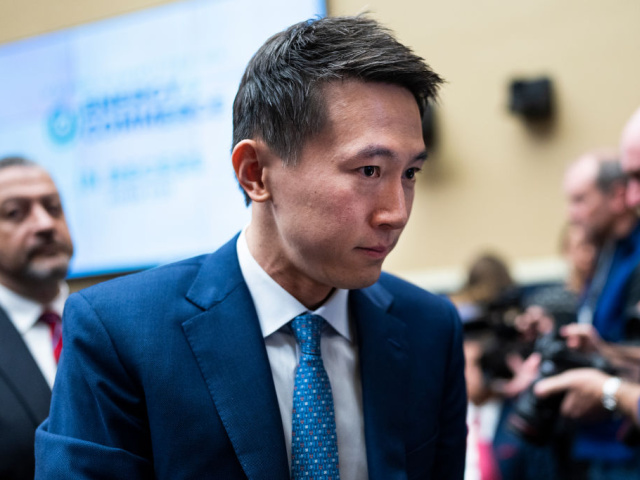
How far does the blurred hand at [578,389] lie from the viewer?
203cm

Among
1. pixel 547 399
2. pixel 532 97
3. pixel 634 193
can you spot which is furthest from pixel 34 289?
pixel 532 97

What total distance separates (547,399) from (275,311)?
1198 millimetres

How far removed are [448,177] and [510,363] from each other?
1.93 m

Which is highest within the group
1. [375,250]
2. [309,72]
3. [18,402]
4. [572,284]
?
[309,72]

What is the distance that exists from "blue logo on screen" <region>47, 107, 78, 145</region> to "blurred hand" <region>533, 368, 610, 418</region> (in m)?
3.67

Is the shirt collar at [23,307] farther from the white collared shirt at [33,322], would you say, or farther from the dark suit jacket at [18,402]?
the dark suit jacket at [18,402]

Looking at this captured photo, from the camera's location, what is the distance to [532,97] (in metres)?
4.01

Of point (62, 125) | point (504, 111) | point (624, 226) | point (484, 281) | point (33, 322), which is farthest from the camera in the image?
point (62, 125)

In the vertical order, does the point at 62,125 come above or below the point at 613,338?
above

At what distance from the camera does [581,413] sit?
2.07 m

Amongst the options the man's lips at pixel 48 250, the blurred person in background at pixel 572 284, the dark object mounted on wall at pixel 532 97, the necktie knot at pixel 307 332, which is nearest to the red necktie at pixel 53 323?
the man's lips at pixel 48 250

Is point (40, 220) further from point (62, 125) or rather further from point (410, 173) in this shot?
point (62, 125)

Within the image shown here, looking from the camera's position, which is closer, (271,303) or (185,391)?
(185,391)

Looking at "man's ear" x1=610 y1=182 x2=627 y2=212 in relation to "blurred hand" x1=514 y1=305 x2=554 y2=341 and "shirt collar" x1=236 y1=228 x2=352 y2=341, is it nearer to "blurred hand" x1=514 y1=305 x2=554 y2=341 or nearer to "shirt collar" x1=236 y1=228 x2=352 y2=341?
"blurred hand" x1=514 y1=305 x2=554 y2=341
